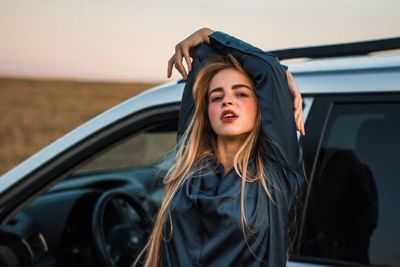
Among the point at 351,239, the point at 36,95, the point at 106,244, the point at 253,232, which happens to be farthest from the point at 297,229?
the point at 36,95

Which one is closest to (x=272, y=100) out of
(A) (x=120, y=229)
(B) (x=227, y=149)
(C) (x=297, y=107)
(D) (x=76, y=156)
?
(C) (x=297, y=107)

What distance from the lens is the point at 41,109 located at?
89.2 ft

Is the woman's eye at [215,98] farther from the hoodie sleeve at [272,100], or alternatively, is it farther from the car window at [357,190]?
the car window at [357,190]

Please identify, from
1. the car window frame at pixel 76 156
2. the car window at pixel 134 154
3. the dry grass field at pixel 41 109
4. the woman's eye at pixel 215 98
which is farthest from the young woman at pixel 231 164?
the dry grass field at pixel 41 109

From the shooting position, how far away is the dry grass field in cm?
1642

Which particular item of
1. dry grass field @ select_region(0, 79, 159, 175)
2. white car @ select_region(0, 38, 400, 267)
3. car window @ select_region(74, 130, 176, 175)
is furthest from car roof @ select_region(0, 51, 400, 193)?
dry grass field @ select_region(0, 79, 159, 175)

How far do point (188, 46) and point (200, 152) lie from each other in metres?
0.33

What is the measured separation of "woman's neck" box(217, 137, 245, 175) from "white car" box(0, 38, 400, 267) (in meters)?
0.25

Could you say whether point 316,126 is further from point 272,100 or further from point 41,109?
point 41,109

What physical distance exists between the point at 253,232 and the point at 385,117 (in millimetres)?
583

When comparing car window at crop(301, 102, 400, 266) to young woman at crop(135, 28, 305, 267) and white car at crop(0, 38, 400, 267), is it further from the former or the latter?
young woman at crop(135, 28, 305, 267)

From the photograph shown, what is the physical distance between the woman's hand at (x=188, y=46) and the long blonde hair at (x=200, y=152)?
0.07 metres

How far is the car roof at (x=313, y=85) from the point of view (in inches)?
77.7

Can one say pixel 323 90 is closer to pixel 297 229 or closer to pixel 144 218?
pixel 297 229
